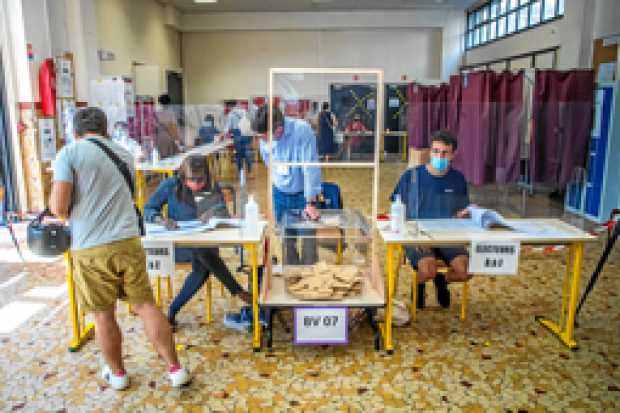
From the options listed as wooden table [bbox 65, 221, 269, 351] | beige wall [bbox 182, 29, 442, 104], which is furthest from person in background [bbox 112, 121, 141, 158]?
beige wall [bbox 182, 29, 442, 104]

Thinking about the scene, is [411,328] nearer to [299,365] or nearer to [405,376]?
[405,376]

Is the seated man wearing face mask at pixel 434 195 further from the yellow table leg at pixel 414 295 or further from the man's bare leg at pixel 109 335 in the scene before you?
the man's bare leg at pixel 109 335

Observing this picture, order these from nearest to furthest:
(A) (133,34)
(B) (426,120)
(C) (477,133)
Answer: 1. (C) (477,133)
2. (B) (426,120)
3. (A) (133,34)

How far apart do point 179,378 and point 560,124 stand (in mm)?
4728

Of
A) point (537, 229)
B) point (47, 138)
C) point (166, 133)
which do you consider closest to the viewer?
point (537, 229)

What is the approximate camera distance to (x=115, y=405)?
2264 mm

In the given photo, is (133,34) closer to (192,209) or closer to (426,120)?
(426,120)

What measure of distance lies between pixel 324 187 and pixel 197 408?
167cm

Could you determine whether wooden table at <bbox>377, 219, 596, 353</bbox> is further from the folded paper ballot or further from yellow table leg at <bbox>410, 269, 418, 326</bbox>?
yellow table leg at <bbox>410, 269, 418, 326</bbox>

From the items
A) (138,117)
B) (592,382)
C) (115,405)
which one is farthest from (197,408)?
(138,117)

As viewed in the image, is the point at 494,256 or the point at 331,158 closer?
the point at 494,256

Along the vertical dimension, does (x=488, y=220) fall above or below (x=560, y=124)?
below

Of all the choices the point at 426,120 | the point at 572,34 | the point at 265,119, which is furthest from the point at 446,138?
the point at 572,34

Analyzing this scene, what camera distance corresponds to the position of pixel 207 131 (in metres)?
7.34
